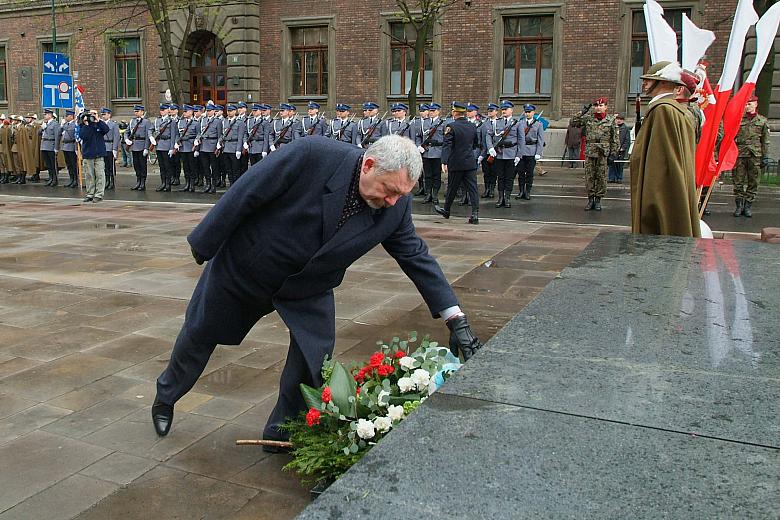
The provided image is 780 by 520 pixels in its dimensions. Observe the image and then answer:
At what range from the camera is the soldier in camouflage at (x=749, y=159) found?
13.8 m

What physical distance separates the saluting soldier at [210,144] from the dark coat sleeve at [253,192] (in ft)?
54.3

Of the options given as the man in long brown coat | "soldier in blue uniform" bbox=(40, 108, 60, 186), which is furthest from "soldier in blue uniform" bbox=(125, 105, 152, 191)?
the man in long brown coat

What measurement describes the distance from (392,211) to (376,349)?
7.41 ft

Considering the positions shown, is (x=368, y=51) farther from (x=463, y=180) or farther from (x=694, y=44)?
(x=694, y=44)

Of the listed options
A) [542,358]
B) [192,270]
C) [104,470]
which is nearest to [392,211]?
[542,358]

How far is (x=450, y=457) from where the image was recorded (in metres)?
1.68

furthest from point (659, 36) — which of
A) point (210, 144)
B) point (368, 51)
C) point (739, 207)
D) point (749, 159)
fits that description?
point (368, 51)

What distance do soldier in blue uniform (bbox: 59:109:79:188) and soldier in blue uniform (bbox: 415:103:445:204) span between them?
971 centimetres

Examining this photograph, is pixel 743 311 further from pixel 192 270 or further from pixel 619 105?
pixel 619 105

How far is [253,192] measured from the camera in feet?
10.4

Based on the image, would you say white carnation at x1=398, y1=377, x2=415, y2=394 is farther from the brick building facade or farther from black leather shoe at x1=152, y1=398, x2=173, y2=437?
the brick building facade

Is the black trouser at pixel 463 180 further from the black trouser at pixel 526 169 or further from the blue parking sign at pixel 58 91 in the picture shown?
the blue parking sign at pixel 58 91

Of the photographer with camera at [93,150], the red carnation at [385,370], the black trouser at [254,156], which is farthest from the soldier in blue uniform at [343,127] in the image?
the red carnation at [385,370]

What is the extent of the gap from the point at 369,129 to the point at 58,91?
→ 858 centimetres
